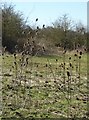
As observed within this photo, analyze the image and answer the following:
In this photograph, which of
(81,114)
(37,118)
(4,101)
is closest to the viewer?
(37,118)

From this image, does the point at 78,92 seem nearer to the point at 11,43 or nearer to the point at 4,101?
the point at 4,101

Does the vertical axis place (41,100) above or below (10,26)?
below

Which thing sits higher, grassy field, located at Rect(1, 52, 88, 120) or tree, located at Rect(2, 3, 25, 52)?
tree, located at Rect(2, 3, 25, 52)

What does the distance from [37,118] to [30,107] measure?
0.47 meters

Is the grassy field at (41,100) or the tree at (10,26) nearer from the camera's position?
the grassy field at (41,100)

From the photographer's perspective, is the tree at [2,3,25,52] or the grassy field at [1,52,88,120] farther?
the tree at [2,3,25,52]

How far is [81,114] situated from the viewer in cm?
407

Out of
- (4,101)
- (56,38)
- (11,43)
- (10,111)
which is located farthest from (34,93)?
(56,38)

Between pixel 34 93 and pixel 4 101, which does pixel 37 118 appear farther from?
pixel 34 93

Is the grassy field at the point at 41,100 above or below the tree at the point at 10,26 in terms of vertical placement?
below

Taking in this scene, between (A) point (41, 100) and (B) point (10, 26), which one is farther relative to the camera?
(B) point (10, 26)

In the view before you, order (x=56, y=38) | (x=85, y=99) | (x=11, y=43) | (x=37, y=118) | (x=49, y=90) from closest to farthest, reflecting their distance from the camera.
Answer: (x=37, y=118) → (x=85, y=99) → (x=49, y=90) → (x=11, y=43) → (x=56, y=38)

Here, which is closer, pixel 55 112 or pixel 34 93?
pixel 55 112

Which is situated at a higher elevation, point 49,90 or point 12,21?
point 12,21
